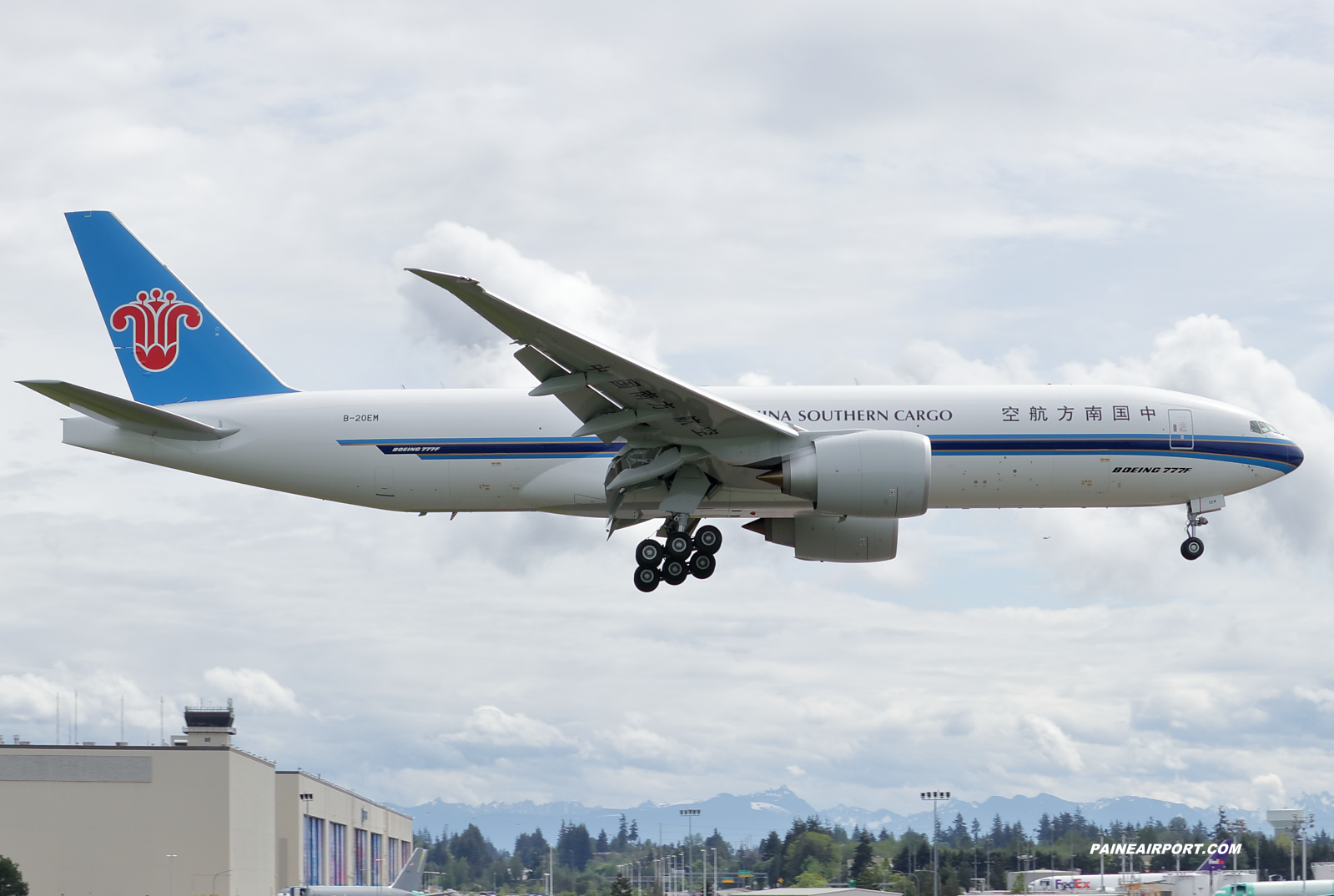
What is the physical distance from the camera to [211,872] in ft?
253

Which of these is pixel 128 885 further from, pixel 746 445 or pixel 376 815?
pixel 746 445

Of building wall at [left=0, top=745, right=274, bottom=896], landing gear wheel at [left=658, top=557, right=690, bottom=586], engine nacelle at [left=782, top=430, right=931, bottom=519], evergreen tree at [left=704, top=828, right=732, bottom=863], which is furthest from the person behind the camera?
evergreen tree at [left=704, top=828, right=732, bottom=863]

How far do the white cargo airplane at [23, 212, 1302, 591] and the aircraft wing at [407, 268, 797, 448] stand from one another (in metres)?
0.07

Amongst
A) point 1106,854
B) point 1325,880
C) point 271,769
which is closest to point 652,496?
point 1325,880

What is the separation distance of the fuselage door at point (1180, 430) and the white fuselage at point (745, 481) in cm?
Result: 4

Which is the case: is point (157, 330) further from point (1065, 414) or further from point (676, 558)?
point (1065, 414)

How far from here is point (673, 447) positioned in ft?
95.7

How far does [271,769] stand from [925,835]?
229ft

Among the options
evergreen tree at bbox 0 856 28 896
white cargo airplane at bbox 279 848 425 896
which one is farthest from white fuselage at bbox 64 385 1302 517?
evergreen tree at bbox 0 856 28 896

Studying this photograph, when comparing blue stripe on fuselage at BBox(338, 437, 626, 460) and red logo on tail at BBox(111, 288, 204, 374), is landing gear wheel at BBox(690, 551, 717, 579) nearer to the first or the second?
blue stripe on fuselage at BBox(338, 437, 626, 460)

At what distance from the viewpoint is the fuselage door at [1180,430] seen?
3080 centimetres

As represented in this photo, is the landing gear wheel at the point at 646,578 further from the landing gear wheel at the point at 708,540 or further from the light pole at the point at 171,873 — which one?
the light pole at the point at 171,873

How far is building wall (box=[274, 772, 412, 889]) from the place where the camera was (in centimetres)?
9238

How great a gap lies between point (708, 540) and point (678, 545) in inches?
31.3
